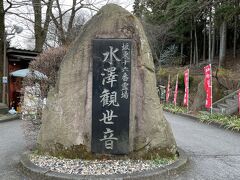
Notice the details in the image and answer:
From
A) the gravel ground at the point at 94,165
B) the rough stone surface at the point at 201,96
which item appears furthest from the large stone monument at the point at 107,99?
the rough stone surface at the point at 201,96

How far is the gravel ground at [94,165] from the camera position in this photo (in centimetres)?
548

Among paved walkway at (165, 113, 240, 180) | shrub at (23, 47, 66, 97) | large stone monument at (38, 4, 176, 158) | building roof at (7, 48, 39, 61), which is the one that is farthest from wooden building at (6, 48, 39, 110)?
large stone monument at (38, 4, 176, 158)

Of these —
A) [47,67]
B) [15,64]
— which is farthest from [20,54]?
[47,67]

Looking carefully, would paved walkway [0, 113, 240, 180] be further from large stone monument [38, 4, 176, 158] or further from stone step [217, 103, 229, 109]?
stone step [217, 103, 229, 109]

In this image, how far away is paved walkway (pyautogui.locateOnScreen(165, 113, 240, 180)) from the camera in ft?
18.9

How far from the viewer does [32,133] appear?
8234 millimetres

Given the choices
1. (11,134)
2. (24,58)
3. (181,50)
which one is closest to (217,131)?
(11,134)

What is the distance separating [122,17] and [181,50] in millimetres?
30398

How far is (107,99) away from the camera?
609cm

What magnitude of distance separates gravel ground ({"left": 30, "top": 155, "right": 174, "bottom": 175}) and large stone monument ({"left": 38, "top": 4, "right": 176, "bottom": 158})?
Result: 0.67 feet

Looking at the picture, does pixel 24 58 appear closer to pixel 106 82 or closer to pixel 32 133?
pixel 32 133

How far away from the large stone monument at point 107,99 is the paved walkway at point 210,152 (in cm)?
73

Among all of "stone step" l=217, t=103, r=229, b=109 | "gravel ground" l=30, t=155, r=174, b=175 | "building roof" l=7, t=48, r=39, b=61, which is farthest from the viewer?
"building roof" l=7, t=48, r=39, b=61

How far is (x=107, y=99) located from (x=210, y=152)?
315 centimetres
